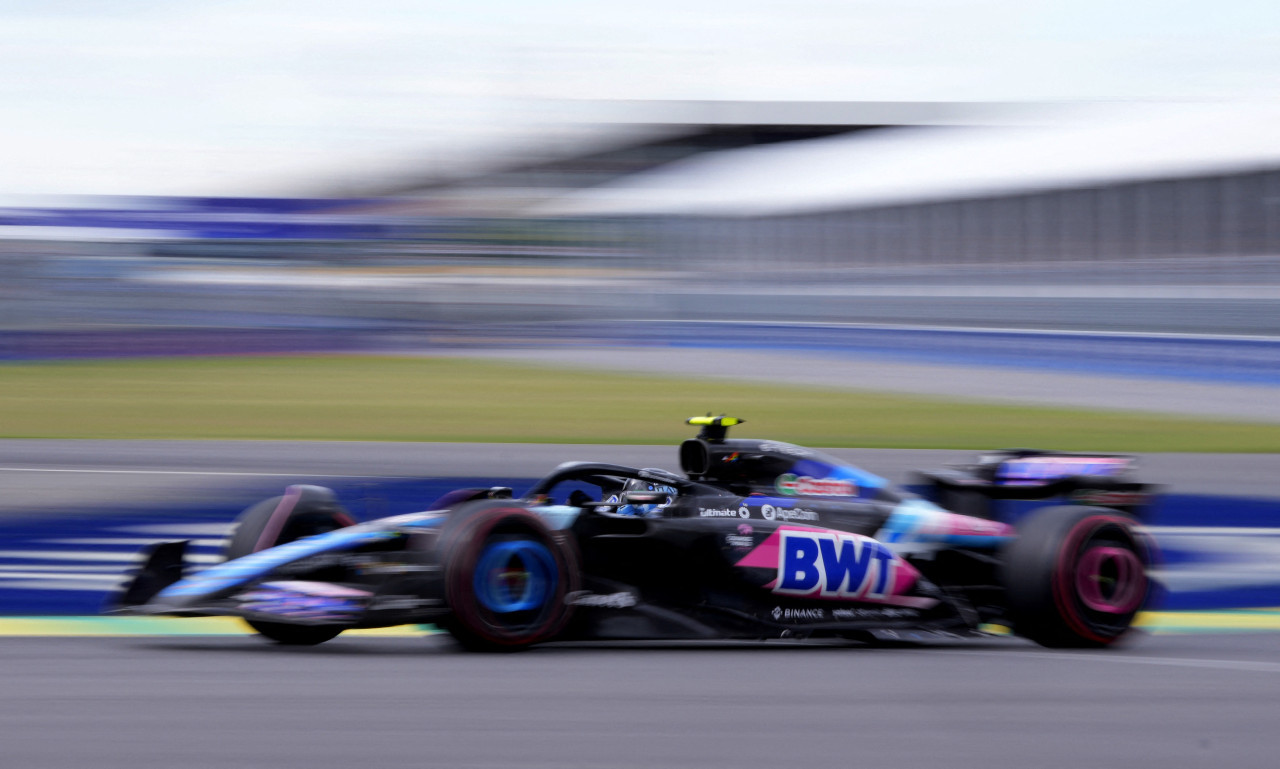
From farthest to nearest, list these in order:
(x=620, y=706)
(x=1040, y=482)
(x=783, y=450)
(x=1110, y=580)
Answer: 1. (x=1040, y=482)
2. (x=783, y=450)
3. (x=1110, y=580)
4. (x=620, y=706)

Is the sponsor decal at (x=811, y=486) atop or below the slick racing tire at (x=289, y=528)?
atop

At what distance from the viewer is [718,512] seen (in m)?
6.23

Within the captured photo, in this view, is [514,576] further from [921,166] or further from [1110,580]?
[921,166]

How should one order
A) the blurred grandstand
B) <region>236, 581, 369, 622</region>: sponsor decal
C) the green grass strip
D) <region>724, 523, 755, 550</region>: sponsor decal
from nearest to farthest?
<region>236, 581, 369, 622</region>: sponsor decal
<region>724, 523, 755, 550</region>: sponsor decal
the green grass strip
the blurred grandstand

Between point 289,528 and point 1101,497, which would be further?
point 1101,497

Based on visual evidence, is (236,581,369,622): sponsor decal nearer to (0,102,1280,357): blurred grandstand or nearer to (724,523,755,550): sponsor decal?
(724,523,755,550): sponsor decal

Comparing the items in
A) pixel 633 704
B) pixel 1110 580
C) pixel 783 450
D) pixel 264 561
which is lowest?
pixel 633 704

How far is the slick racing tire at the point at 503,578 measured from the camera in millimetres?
5578

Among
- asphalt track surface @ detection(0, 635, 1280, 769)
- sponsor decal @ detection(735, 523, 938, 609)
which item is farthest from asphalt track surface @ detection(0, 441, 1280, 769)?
sponsor decal @ detection(735, 523, 938, 609)

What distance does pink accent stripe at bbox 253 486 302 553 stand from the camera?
623cm

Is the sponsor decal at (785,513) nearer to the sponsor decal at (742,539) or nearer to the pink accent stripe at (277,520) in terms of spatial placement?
the sponsor decal at (742,539)

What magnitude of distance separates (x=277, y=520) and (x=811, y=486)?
2.11 metres

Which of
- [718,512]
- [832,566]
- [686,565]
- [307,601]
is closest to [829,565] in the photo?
[832,566]

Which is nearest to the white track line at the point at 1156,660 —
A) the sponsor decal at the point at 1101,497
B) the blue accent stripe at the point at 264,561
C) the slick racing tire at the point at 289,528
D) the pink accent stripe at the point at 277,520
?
the sponsor decal at the point at 1101,497
